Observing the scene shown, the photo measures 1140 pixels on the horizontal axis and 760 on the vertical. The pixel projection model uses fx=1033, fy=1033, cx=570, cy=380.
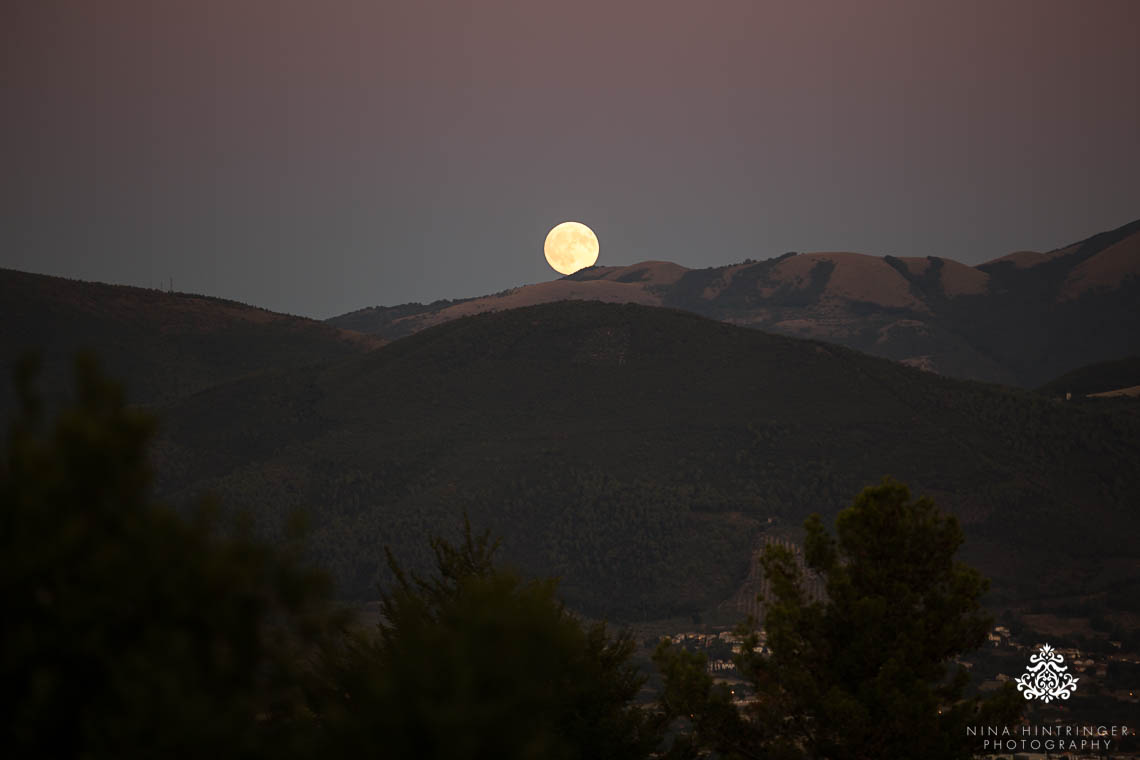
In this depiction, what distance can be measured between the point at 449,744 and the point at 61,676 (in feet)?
6.58

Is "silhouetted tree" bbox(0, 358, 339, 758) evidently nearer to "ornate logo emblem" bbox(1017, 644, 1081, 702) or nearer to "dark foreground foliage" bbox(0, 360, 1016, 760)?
"dark foreground foliage" bbox(0, 360, 1016, 760)

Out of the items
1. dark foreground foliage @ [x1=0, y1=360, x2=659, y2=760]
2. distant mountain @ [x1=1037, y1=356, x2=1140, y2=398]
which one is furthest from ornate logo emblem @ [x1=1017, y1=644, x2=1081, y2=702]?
distant mountain @ [x1=1037, y1=356, x2=1140, y2=398]

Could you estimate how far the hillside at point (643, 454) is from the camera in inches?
3007

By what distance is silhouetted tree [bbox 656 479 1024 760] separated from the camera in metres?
15.0

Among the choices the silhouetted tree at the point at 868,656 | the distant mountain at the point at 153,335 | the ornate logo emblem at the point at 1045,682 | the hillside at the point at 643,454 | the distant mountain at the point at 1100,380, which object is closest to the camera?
the silhouetted tree at the point at 868,656

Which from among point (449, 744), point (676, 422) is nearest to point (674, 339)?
point (676, 422)

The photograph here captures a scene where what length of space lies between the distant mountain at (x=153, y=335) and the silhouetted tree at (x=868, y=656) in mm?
94980

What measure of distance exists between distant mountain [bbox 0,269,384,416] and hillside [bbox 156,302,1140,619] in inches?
415

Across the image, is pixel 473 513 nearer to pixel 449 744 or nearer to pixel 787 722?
pixel 787 722

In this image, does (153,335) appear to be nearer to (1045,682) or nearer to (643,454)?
(643,454)

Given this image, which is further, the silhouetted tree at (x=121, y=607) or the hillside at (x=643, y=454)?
the hillside at (x=643, y=454)

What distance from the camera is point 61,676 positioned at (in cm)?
525

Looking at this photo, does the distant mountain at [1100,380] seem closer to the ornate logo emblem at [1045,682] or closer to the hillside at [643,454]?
the hillside at [643,454]

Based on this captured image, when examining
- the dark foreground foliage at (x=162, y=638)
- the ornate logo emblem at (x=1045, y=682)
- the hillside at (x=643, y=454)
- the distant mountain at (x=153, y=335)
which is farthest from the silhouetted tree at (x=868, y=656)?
the distant mountain at (x=153, y=335)
